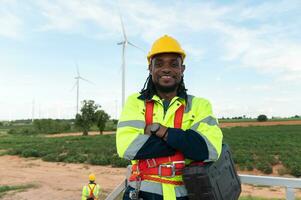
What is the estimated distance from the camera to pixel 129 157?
241 centimetres

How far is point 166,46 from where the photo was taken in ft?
8.15

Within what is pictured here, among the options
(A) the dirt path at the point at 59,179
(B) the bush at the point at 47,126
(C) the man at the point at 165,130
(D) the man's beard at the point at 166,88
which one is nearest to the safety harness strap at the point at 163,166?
(C) the man at the point at 165,130

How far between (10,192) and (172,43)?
11.5 metres

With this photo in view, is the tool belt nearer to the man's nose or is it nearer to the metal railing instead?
the man's nose

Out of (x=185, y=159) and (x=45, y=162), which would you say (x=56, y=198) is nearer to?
(x=185, y=159)

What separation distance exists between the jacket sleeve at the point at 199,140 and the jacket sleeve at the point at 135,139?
0.30 ft

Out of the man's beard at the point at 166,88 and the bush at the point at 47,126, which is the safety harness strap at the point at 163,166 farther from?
the bush at the point at 47,126

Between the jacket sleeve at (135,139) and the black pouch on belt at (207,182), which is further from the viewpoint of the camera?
the jacket sleeve at (135,139)

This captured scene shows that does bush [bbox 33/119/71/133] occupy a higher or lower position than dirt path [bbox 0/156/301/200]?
higher

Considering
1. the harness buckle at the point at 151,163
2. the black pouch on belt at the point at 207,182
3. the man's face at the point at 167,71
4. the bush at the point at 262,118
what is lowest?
the black pouch on belt at the point at 207,182

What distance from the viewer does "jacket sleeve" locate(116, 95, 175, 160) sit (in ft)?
7.69

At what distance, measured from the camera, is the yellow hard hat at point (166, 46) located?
2.48m

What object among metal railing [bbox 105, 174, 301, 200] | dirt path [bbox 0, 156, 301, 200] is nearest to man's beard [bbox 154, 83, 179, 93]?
metal railing [bbox 105, 174, 301, 200]

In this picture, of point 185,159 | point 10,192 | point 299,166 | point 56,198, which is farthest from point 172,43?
point 299,166
